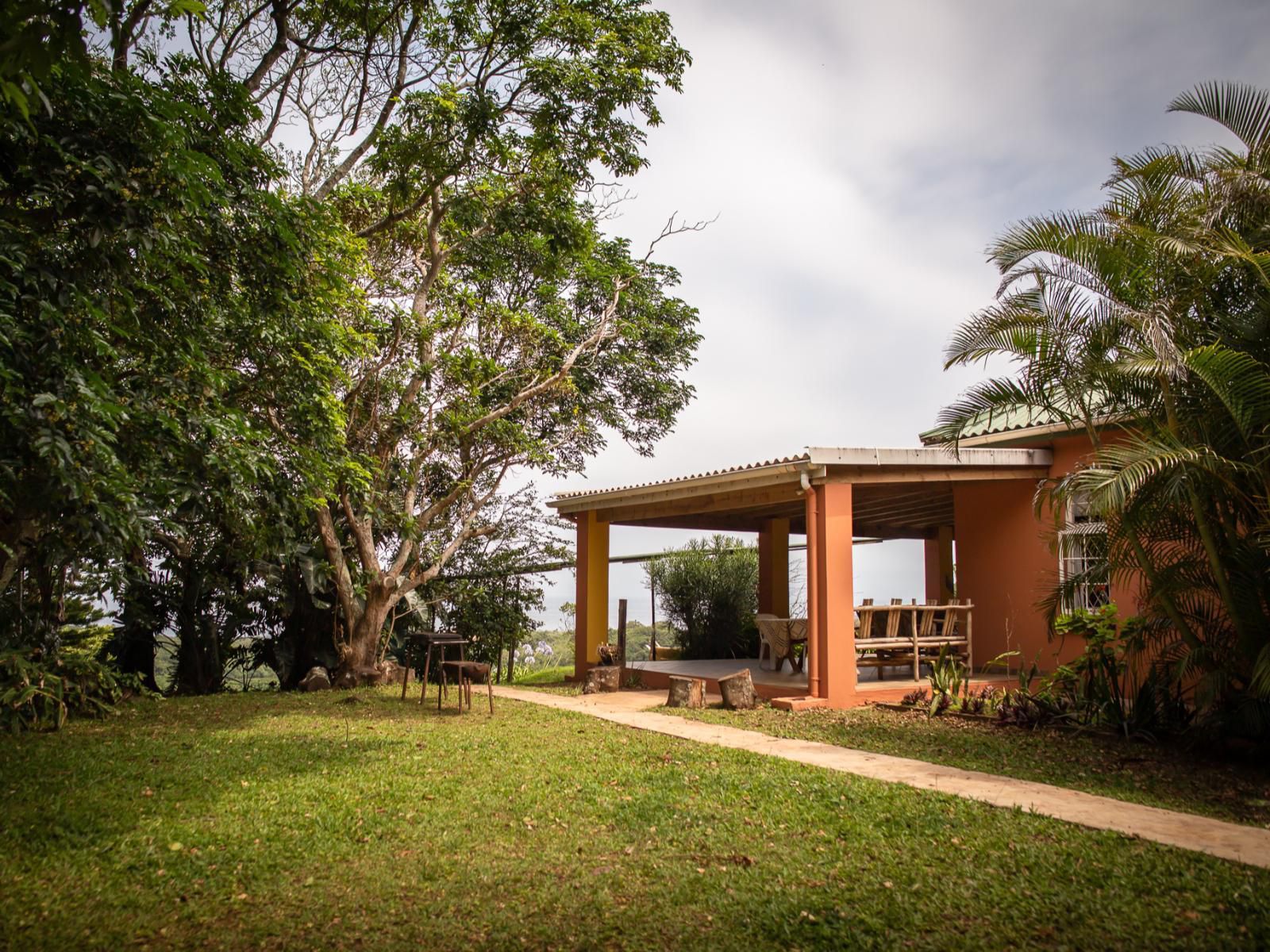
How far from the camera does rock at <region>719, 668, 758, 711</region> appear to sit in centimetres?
973

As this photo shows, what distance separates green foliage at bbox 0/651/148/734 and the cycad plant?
931cm

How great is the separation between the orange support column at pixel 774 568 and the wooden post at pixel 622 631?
2.90 meters

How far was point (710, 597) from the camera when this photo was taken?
1634 cm

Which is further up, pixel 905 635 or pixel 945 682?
pixel 905 635

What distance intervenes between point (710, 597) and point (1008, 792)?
10.8 meters

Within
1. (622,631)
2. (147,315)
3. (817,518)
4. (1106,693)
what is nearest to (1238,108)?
(1106,693)

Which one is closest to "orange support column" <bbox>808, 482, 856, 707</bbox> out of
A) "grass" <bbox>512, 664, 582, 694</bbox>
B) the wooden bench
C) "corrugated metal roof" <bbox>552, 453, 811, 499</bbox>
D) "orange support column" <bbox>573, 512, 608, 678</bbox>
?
the wooden bench

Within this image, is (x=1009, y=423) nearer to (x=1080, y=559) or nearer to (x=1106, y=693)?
(x=1080, y=559)

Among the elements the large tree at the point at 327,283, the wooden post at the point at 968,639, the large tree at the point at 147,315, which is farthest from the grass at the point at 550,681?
the large tree at the point at 147,315

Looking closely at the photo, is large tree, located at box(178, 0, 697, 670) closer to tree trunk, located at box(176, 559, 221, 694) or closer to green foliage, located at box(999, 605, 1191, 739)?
tree trunk, located at box(176, 559, 221, 694)

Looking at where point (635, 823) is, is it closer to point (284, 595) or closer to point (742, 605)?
point (284, 595)

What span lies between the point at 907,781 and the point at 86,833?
507cm

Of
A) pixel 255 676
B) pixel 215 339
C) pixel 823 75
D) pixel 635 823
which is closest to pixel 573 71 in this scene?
pixel 823 75

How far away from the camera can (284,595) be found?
12711 millimetres
